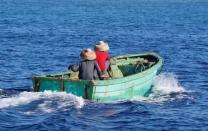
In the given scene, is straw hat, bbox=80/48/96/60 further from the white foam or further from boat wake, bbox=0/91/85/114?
the white foam

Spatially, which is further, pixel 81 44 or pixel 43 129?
pixel 81 44

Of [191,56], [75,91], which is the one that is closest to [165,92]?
[75,91]

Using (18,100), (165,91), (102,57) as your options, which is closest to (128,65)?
(165,91)

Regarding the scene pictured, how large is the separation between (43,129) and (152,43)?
31.7 meters

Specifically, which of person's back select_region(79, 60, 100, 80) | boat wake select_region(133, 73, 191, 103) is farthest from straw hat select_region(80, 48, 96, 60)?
boat wake select_region(133, 73, 191, 103)

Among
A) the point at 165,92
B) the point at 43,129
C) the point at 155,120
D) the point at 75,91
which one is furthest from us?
the point at 165,92

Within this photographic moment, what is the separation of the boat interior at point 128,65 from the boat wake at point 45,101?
2.24m

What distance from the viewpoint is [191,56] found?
40.4 meters

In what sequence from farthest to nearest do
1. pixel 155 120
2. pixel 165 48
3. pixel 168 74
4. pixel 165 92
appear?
pixel 165 48
pixel 168 74
pixel 165 92
pixel 155 120

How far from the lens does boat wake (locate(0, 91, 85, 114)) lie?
69.8 feet

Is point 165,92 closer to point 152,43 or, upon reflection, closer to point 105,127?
point 105,127

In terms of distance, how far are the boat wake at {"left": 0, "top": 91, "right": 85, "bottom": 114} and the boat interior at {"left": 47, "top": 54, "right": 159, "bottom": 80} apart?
2.24m

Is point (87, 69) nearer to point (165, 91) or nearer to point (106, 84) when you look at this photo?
point (106, 84)

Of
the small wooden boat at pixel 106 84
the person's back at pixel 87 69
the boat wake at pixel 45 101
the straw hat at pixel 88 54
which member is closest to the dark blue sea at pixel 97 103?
the boat wake at pixel 45 101
